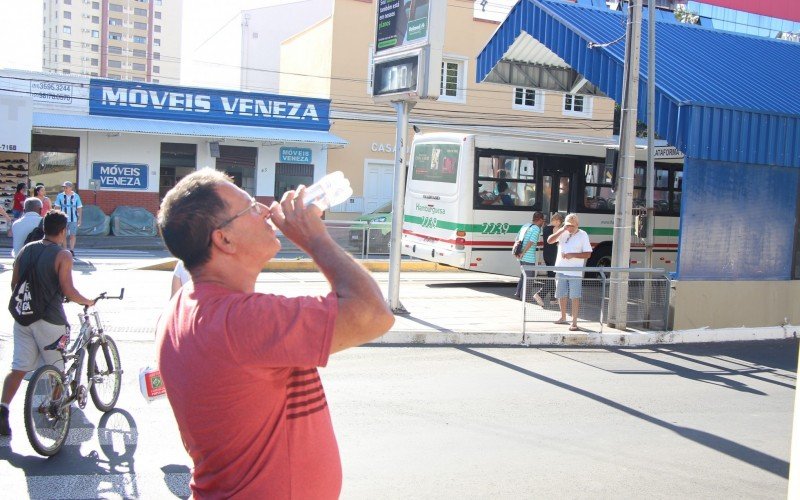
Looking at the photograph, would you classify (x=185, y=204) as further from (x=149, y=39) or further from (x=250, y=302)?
(x=149, y=39)

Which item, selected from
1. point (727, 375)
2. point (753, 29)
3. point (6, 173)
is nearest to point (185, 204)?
point (727, 375)

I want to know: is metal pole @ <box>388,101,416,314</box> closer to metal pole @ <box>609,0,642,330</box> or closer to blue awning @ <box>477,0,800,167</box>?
metal pole @ <box>609,0,642,330</box>

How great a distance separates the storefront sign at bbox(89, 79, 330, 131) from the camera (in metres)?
27.9

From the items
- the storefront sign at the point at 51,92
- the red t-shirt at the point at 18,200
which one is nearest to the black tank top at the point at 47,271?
the red t-shirt at the point at 18,200

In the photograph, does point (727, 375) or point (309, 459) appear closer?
point (309, 459)

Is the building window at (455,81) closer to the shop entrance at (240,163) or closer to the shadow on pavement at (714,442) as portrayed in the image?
the shop entrance at (240,163)

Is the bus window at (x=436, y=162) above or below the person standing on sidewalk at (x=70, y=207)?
above

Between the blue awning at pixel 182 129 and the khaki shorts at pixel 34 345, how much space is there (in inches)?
845

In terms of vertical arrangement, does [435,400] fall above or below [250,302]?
below

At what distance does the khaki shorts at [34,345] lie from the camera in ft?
20.7

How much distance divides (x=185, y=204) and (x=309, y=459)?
0.79 meters

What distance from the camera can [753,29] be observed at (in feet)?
211

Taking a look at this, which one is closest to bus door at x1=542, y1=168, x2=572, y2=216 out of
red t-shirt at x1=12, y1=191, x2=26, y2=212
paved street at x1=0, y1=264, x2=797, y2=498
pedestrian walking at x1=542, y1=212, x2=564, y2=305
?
pedestrian walking at x1=542, y1=212, x2=564, y2=305

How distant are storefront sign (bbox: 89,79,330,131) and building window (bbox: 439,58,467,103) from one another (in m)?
5.74
